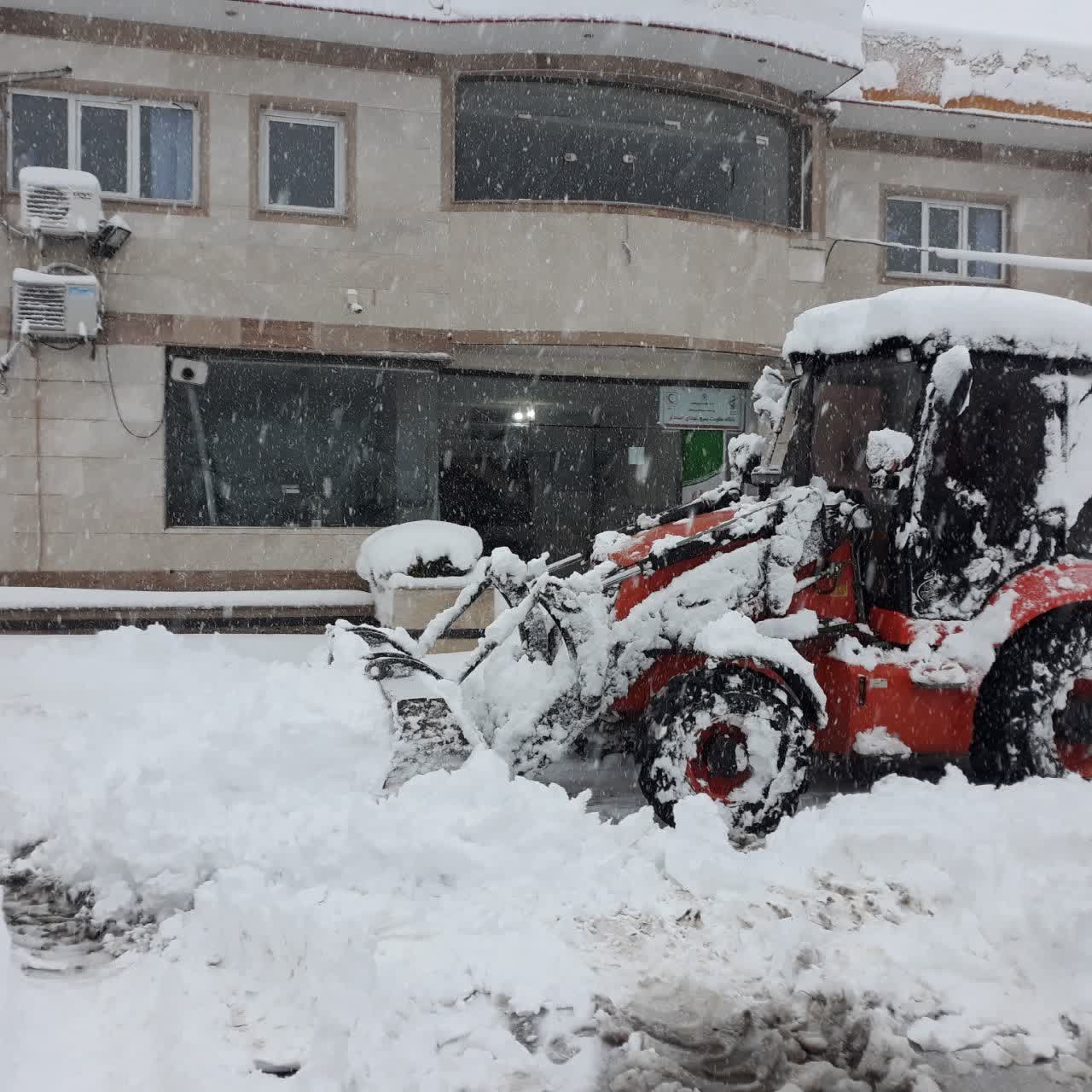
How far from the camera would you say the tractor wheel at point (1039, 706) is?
18.1 feet

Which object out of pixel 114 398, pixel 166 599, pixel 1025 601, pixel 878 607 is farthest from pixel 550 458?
pixel 1025 601

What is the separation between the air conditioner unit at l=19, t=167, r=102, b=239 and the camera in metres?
11.4

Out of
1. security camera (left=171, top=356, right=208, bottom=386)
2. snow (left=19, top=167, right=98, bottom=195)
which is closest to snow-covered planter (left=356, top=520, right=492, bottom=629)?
security camera (left=171, top=356, right=208, bottom=386)

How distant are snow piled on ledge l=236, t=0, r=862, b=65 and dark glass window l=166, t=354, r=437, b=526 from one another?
3.72 m

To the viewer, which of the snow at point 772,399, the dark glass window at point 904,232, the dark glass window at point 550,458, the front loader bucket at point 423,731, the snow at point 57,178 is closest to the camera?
the front loader bucket at point 423,731

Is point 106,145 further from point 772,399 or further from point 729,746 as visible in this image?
point 729,746

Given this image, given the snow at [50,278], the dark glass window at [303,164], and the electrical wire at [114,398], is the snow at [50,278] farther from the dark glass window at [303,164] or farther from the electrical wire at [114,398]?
the dark glass window at [303,164]

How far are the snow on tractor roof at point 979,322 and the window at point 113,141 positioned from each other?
8.96m

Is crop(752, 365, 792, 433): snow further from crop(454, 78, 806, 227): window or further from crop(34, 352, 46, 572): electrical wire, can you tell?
crop(34, 352, 46, 572): electrical wire

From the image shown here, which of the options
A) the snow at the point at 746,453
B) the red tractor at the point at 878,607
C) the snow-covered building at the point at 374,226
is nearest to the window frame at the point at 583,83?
the snow-covered building at the point at 374,226

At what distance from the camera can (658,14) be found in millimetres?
11781

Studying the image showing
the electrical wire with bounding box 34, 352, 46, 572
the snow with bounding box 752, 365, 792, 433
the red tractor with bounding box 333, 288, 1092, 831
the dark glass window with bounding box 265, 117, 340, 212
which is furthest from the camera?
the dark glass window with bounding box 265, 117, 340, 212

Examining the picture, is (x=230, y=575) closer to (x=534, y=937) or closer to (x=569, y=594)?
(x=569, y=594)

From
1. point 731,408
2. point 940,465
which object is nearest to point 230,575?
point 731,408
